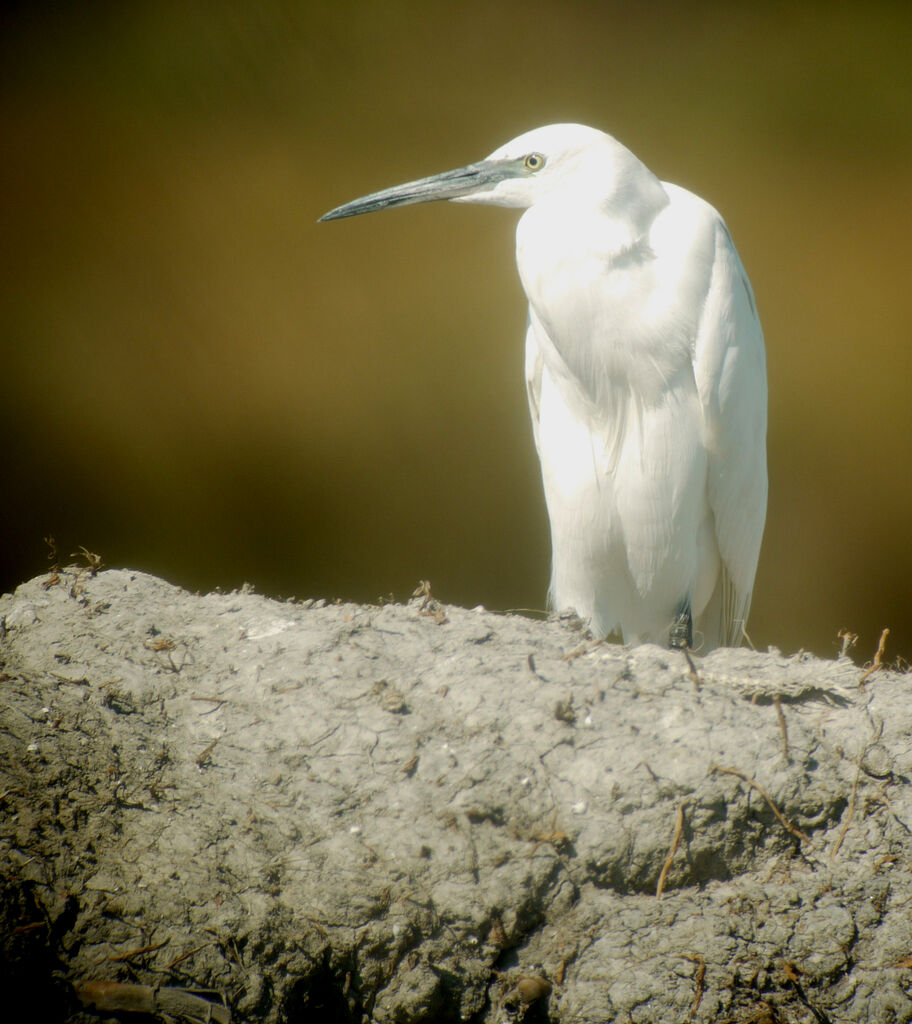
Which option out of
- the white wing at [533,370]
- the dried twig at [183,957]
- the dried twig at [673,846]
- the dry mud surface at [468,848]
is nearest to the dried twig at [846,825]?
the dry mud surface at [468,848]

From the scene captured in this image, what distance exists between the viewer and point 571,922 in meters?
1.73

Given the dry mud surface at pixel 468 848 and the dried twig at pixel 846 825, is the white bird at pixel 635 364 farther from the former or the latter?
the dried twig at pixel 846 825

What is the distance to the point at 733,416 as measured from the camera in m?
2.51

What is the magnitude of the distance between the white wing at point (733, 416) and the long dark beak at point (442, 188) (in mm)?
556

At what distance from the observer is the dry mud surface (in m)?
1.66

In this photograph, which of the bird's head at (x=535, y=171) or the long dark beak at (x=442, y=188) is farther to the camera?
the long dark beak at (x=442, y=188)

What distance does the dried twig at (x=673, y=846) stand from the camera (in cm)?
171

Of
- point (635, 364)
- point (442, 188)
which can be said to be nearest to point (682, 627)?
point (635, 364)

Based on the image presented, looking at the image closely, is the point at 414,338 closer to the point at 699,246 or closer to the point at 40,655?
the point at 699,246

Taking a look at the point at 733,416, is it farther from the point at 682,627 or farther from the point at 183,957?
the point at 183,957

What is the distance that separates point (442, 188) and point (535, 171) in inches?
10.4

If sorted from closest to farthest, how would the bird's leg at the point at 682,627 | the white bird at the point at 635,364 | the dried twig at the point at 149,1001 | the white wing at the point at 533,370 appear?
the dried twig at the point at 149,1001 → the white bird at the point at 635,364 → the bird's leg at the point at 682,627 → the white wing at the point at 533,370

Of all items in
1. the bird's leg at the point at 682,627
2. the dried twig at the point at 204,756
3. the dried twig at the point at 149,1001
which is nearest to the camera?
the dried twig at the point at 149,1001

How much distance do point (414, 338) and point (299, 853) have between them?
247cm
